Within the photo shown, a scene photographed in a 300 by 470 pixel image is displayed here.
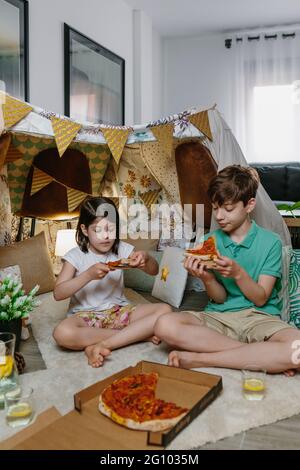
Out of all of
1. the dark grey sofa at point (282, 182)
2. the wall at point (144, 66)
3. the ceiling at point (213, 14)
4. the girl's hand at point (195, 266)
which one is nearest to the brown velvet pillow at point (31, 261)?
the girl's hand at point (195, 266)

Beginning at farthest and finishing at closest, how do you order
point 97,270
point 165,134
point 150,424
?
1. point 165,134
2. point 97,270
3. point 150,424

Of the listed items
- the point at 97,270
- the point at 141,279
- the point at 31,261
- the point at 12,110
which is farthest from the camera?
the point at 141,279

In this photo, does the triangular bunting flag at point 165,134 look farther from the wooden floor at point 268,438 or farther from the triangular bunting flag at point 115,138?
the wooden floor at point 268,438

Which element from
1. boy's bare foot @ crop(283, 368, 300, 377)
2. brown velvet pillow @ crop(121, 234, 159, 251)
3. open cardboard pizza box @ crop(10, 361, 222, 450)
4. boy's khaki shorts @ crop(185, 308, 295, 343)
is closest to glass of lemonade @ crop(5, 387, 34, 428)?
open cardboard pizza box @ crop(10, 361, 222, 450)

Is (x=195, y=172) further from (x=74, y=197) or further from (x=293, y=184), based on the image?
(x=293, y=184)

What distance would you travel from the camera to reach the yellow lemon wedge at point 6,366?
5.45 feet

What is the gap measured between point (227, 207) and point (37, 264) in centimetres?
134

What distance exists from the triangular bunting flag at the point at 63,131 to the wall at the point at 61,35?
2.77 feet

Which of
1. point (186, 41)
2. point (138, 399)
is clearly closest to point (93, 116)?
point (186, 41)

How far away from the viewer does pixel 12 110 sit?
7.89 ft

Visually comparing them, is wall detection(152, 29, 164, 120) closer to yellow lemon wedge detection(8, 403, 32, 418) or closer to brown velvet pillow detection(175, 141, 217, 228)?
brown velvet pillow detection(175, 141, 217, 228)

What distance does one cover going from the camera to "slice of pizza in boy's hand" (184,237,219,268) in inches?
76.3

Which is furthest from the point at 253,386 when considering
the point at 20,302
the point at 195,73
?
the point at 195,73

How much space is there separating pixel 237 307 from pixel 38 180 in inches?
62.7
